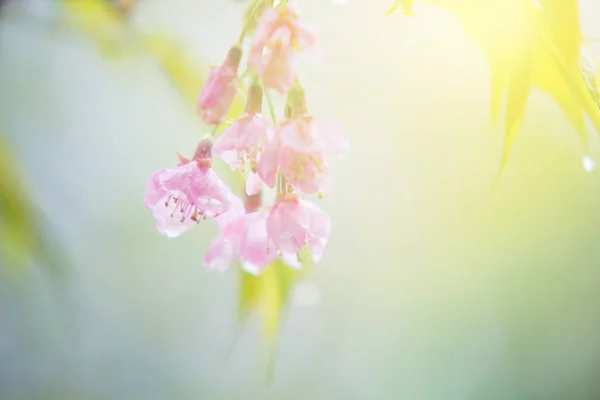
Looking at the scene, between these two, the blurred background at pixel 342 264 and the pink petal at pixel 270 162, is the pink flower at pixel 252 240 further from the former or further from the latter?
the blurred background at pixel 342 264

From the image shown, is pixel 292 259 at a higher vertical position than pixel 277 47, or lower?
lower

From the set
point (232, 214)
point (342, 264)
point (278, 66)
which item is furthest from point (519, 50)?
point (342, 264)

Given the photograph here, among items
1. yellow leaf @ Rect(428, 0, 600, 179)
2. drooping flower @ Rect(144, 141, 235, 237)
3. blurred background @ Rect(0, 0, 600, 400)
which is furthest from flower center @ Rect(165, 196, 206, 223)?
blurred background @ Rect(0, 0, 600, 400)

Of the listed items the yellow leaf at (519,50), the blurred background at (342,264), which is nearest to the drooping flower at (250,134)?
the yellow leaf at (519,50)

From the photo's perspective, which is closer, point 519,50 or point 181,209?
point 519,50

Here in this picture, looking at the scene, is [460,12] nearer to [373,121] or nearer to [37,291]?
[373,121]

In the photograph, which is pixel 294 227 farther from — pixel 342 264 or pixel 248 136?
pixel 342 264

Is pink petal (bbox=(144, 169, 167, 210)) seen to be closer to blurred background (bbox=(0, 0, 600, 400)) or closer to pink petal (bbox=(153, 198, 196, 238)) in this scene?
pink petal (bbox=(153, 198, 196, 238))
